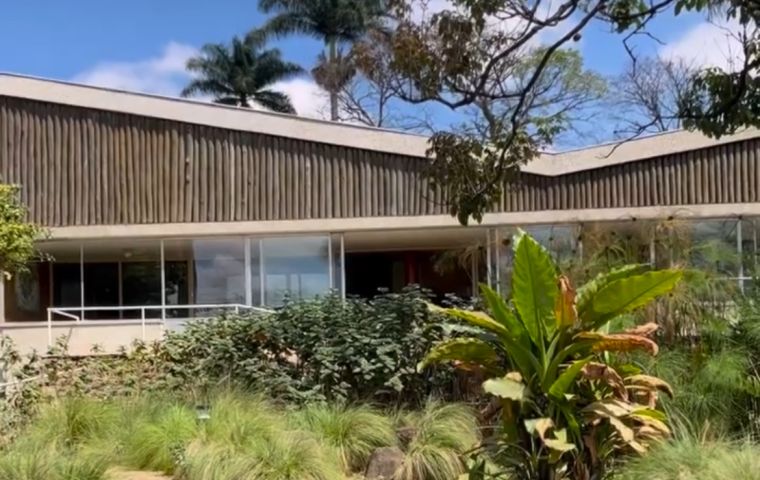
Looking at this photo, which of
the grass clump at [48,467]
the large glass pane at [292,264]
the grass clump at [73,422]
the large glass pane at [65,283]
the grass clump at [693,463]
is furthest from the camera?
the large glass pane at [65,283]

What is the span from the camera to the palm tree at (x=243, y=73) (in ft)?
150

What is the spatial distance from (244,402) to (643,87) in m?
28.4

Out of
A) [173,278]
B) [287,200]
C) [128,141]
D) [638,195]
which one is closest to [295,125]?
[287,200]

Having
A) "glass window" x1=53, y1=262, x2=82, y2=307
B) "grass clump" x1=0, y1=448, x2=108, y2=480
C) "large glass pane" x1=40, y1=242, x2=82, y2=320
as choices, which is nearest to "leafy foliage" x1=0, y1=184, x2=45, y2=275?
"grass clump" x1=0, y1=448, x2=108, y2=480

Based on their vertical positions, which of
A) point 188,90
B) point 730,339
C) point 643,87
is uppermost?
point 188,90

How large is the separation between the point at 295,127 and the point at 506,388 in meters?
13.4

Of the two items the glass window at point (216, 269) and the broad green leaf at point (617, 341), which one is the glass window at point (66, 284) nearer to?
the glass window at point (216, 269)

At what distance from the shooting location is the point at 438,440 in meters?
8.47

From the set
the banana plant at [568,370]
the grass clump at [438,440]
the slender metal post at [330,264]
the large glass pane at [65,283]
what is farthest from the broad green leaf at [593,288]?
the large glass pane at [65,283]

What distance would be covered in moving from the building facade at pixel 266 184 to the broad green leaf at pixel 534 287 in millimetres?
11500

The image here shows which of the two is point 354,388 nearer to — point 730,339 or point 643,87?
point 730,339

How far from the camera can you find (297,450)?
24.5 ft

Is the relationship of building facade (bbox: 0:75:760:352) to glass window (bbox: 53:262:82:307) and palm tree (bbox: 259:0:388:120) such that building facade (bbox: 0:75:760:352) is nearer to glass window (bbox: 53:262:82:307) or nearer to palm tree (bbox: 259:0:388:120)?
glass window (bbox: 53:262:82:307)

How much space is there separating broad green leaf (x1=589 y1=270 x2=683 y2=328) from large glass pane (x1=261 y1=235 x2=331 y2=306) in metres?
12.9
